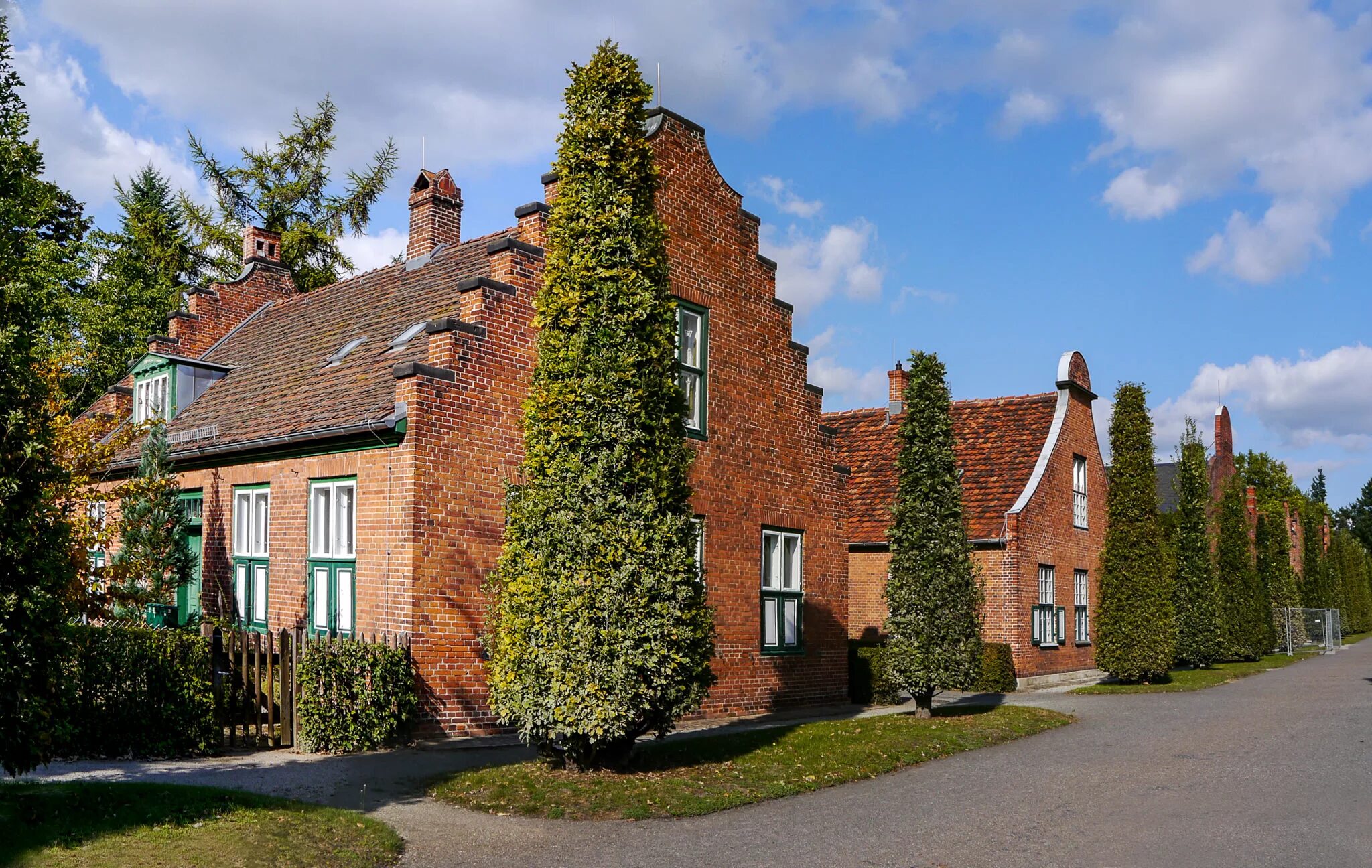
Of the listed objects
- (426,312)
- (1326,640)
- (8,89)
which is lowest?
(1326,640)

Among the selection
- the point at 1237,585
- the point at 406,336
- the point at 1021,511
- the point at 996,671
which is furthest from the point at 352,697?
the point at 1237,585

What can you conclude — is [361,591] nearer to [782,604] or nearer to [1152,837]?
[782,604]

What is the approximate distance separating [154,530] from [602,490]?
9.75m

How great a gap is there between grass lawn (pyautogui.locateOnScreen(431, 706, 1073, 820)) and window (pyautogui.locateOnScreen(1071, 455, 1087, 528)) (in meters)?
13.4

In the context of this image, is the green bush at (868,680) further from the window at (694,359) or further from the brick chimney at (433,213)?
the brick chimney at (433,213)

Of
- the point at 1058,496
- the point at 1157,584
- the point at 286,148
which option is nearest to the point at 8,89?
the point at 286,148

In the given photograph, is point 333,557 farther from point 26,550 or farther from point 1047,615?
point 1047,615

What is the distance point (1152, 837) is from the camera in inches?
362

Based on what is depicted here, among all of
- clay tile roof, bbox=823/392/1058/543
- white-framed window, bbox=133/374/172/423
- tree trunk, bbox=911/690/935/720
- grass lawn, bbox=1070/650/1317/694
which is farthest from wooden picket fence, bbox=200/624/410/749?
grass lawn, bbox=1070/650/1317/694

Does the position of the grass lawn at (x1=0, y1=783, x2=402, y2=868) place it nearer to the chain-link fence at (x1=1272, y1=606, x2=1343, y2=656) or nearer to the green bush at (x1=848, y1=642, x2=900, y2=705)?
the green bush at (x1=848, y1=642, x2=900, y2=705)

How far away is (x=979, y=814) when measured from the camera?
1012 cm

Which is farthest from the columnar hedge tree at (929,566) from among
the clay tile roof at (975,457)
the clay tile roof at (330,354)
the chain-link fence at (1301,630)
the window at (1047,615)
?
the chain-link fence at (1301,630)

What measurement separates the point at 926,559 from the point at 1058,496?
1160 centimetres

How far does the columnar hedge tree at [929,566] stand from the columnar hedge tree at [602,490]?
21.1 feet
